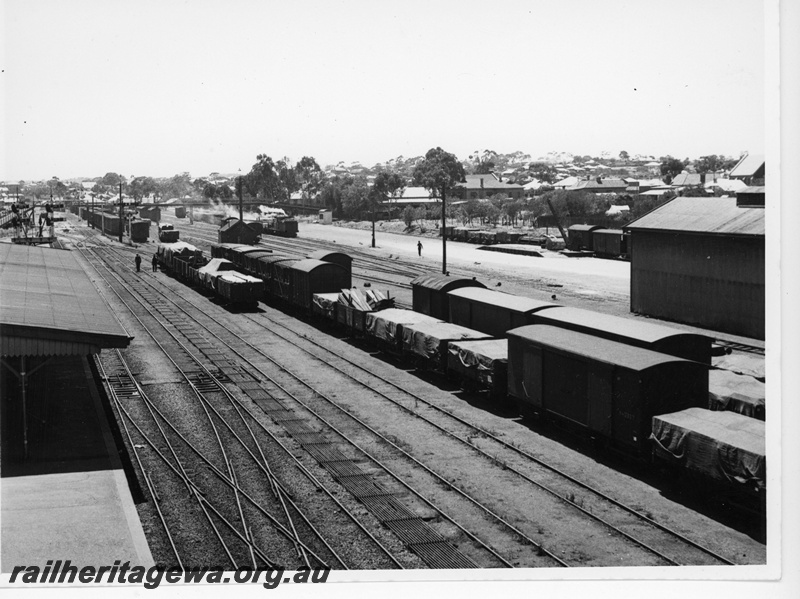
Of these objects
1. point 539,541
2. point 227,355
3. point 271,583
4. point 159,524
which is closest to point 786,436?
point 539,541

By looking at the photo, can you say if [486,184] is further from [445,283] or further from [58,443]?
[58,443]

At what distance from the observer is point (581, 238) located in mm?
82062

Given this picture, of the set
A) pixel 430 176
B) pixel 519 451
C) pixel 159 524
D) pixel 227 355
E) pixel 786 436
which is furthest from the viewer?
pixel 430 176

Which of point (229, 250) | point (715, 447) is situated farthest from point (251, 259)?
point (715, 447)

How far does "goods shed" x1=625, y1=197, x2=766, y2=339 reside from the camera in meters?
39.5

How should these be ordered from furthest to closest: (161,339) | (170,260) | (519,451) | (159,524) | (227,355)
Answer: (170,260) → (161,339) → (227,355) → (519,451) → (159,524)

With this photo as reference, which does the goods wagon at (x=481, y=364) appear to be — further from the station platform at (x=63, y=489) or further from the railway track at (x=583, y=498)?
the station platform at (x=63, y=489)

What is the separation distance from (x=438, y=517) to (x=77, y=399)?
50.6 ft

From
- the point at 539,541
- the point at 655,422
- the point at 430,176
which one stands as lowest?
the point at 539,541

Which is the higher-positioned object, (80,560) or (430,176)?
(430,176)

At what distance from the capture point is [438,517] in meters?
18.2

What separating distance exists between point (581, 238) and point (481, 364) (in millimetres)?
57912

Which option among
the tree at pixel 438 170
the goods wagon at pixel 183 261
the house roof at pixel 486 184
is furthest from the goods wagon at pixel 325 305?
the house roof at pixel 486 184

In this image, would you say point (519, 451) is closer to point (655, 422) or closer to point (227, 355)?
point (655, 422)
